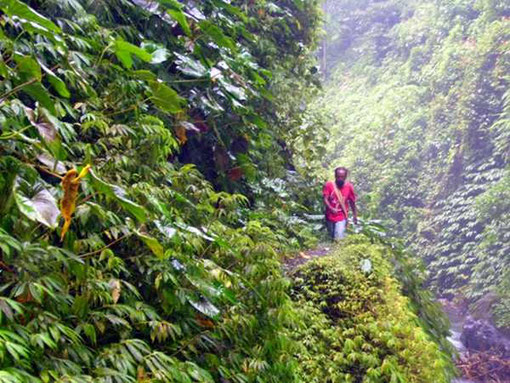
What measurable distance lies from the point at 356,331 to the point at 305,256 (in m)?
1.46

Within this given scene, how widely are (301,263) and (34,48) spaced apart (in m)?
3.17

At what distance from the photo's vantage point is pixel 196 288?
2619 millimetres

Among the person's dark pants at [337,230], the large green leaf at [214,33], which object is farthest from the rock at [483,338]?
the large green leaf at [214,33]

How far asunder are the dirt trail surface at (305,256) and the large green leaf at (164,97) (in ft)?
6.54

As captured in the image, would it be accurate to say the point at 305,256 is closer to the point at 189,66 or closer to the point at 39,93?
the point at 189,66

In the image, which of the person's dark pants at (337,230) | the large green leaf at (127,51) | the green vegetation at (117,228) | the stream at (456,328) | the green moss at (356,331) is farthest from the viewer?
the stream at (456,328)

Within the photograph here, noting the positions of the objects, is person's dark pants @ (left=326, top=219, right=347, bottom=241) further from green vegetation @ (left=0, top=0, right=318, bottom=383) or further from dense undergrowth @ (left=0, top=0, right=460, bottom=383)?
green vegetation @ (left=0, top=0, right=318, bottom=383)

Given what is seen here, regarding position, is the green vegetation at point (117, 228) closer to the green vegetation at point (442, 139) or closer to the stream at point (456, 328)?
the green vegetation at point (442, 139)

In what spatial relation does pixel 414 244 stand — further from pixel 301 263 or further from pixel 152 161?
pixel 152 161

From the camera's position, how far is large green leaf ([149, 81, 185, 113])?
3.25 metres

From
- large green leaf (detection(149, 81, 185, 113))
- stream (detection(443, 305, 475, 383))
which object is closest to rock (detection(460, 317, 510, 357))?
stream (detection(443, 305, 475, 383))

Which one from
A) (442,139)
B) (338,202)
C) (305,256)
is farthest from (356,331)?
(442,139)

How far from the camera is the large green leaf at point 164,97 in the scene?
325 centimetres

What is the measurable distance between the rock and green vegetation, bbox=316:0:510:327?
264 mm
